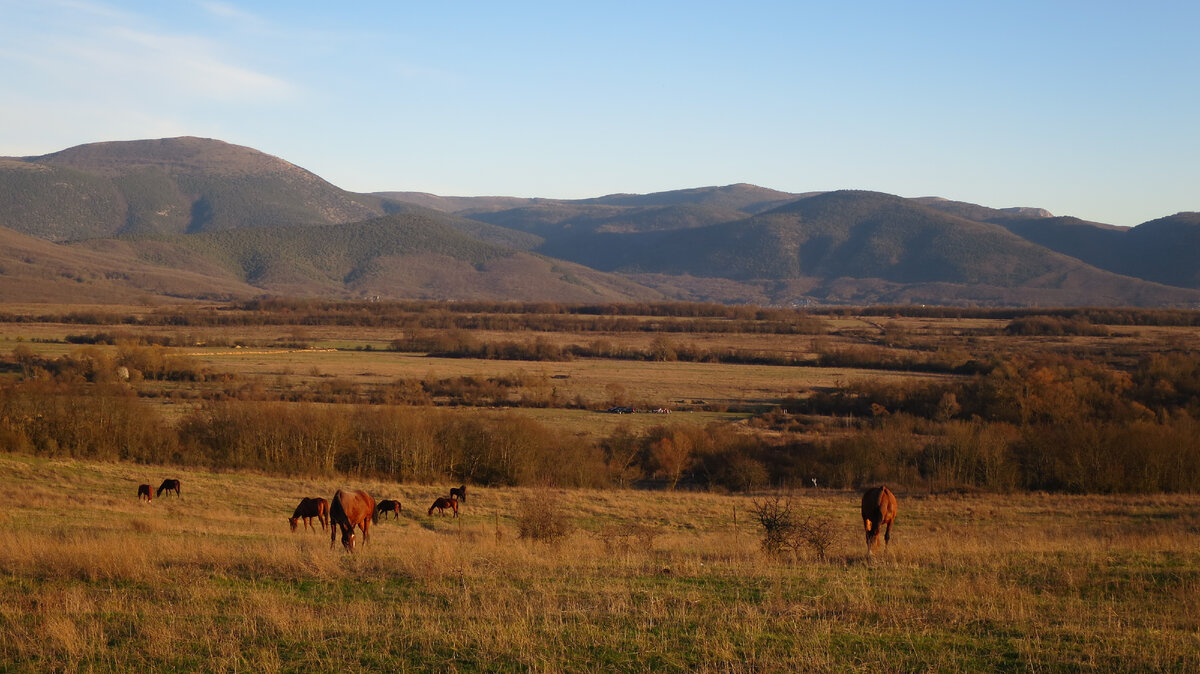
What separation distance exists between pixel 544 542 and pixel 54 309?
14481 cm

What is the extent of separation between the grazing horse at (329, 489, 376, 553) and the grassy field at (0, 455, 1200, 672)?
503 millimetres

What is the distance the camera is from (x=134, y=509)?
2289 cm

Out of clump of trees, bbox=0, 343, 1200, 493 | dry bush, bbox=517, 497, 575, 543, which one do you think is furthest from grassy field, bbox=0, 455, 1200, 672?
clump of trees, bbox=0, 343, 1200, 493

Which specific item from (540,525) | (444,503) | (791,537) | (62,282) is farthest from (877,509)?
(62,282)

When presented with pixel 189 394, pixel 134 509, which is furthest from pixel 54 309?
pixel 134 509

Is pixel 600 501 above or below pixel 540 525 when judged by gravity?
below

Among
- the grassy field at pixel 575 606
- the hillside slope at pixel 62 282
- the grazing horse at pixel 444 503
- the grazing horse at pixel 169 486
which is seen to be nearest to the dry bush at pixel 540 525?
the grassy field at pixel 575 606

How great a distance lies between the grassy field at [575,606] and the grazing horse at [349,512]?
0.50 m

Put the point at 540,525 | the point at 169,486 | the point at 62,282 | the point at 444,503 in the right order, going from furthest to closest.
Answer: the point at 62,282
the point at 444,503
the point at 169,486
the point at 540,525

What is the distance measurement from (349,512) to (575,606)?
21.5 ft

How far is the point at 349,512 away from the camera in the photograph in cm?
1441

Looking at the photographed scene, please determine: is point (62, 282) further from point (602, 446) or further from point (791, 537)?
point (791, 537)

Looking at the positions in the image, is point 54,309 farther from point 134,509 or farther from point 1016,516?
point 1016,516

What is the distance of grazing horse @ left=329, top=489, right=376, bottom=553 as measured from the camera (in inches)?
561
